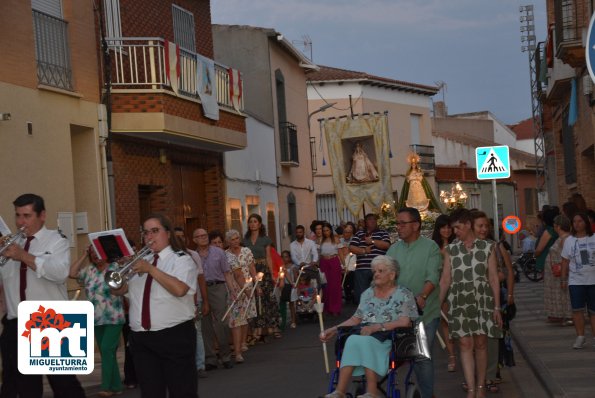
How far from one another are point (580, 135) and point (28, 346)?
871 inches

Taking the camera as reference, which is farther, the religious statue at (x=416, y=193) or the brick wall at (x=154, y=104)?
the religious statue at (x=416, y=193)

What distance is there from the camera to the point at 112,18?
21.2 meters

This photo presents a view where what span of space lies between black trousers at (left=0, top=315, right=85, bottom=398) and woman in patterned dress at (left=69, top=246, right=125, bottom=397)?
4.23 metres

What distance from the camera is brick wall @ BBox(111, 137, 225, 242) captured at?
21.0 metres

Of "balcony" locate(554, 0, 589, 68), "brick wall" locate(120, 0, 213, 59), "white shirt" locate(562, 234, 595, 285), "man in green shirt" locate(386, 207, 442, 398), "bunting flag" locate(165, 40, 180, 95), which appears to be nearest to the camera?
"man in green shirt" locate(386, 207, 442, 398)

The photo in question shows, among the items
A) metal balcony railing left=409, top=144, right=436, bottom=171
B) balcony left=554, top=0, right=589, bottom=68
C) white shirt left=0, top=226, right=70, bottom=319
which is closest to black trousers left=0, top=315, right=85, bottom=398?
white shirt left=0, top=226, right=70, bottom=319

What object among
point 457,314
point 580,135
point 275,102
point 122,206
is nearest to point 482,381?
point 457,314

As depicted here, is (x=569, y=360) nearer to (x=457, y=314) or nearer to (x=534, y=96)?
(x=457, y=314)

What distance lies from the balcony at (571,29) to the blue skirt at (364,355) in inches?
564

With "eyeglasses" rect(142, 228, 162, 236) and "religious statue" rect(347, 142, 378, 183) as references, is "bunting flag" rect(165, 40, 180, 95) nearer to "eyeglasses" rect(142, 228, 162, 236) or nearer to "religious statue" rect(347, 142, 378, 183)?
"religious statue" rect(347, 142, 378, 183)

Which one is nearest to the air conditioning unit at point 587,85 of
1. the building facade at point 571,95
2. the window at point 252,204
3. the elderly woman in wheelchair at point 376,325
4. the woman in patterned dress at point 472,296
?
the building facade at point 571,95

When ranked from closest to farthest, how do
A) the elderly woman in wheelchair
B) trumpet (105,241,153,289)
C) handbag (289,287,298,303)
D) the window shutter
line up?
trumpet (105,241,153,289) < the elderly woman in wheelchair < the window shutter < handbag (289,287,298,303)

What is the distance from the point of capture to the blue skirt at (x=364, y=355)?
9109 mm

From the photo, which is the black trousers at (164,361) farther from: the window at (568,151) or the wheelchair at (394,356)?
the window at (568,151)
